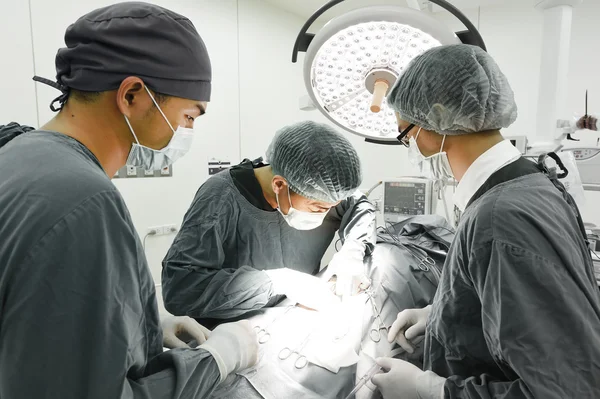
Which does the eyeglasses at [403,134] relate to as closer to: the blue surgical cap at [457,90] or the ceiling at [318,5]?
the blue surgical cap at [457,90]

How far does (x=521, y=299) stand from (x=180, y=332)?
3.13 feet

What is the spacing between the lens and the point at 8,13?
178cm

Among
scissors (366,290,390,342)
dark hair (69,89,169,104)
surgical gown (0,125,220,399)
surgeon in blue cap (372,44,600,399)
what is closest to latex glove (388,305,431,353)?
scissors (366,290,390,342)

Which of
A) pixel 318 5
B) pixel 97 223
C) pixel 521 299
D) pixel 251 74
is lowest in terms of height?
pixel 521 299

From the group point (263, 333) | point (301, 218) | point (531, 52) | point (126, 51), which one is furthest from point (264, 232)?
point (531, 52)

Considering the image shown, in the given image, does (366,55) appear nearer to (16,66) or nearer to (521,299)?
(521,299)

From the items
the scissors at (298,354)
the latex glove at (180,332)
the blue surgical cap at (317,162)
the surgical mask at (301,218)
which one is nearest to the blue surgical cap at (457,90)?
the blue surgical cap at (317,162)

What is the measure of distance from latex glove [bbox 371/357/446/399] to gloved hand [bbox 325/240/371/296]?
1.33 ft

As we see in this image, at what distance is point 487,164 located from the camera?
893mm

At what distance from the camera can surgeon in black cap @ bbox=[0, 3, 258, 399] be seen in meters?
0.52

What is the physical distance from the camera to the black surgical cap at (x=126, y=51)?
743 mm

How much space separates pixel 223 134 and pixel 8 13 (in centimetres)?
132

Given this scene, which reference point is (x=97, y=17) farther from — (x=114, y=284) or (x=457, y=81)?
(x=457, y=81)

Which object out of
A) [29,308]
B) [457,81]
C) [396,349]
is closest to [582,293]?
[457,81]
